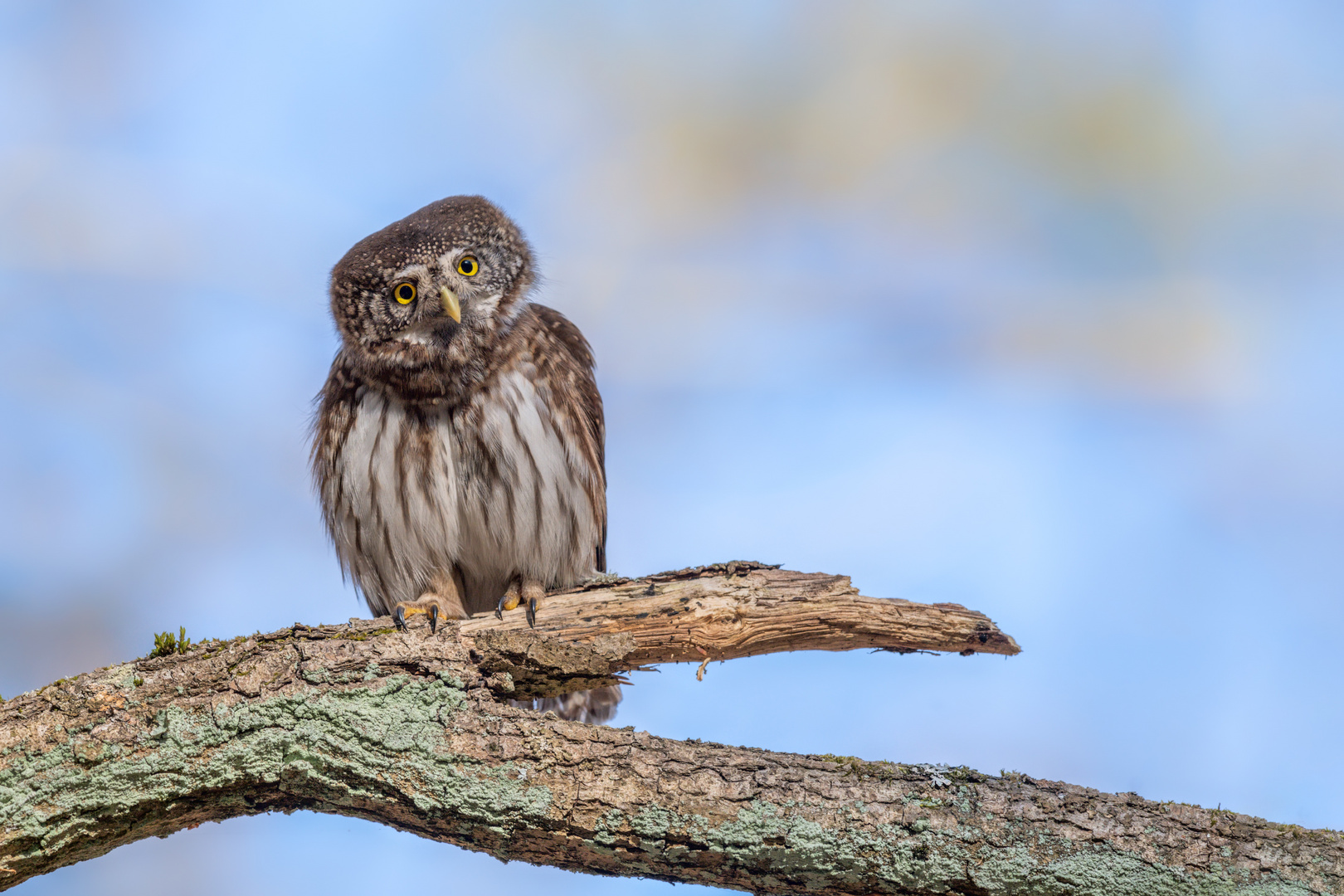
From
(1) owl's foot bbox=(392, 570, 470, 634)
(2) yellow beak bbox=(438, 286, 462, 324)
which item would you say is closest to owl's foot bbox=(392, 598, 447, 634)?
(1) owl's foot bbox=(392, 570, 470, 634)

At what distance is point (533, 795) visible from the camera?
2344 millimetres

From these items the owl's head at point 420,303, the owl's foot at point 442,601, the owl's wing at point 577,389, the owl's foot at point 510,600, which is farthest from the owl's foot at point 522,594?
the owl's head at point 420,303

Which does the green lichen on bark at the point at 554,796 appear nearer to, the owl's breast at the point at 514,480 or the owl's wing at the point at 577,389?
the owl's breast at the point at 514,480

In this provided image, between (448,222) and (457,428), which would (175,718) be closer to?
(457,428)

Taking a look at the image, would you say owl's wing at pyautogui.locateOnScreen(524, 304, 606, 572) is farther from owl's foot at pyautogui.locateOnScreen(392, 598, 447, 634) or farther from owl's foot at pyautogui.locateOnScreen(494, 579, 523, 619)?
owl's foot at pyautogui.locateOnScreen(392, 598, 447, 634)

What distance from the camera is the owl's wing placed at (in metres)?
3.52

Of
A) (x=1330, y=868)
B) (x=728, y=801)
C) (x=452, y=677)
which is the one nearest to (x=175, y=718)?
(x=452, y=677)

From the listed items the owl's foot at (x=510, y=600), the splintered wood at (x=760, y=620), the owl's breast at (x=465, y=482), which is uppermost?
the owl's breast at (x=465, y=482)

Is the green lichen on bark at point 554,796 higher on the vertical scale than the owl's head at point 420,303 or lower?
lower

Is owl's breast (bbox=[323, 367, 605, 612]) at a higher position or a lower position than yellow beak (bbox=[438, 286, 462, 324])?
lower

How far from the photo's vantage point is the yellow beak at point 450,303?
3.26 metres

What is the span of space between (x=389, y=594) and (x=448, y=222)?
122 cm

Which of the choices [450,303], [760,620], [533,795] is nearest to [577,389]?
[450,303]

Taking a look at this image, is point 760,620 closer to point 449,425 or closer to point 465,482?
point 465,482
